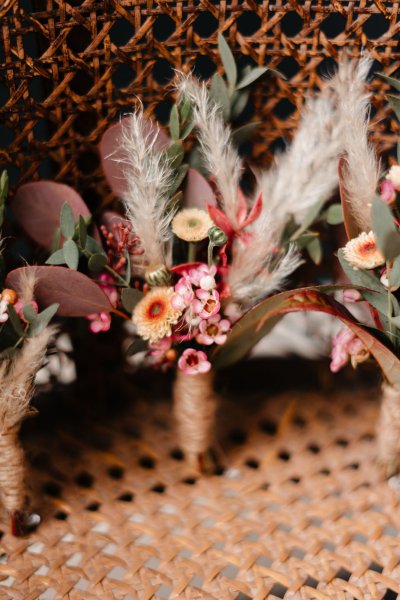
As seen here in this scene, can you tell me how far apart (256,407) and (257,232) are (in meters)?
0.28

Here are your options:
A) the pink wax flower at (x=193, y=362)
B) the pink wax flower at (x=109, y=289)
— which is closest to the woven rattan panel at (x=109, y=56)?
the pink wax flower at (x=109, y=289)

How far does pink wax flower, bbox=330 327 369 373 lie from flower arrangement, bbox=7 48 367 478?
8 cm

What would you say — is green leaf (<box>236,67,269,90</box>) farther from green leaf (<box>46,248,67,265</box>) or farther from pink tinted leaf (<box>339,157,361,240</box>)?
green leaf (<box>46,248,67,265</box>)

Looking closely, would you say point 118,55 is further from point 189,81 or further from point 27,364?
point 27,364

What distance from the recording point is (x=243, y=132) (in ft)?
2.37

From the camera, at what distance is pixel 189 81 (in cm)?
64

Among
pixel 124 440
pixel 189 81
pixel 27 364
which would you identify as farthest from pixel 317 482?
pixel 189 81

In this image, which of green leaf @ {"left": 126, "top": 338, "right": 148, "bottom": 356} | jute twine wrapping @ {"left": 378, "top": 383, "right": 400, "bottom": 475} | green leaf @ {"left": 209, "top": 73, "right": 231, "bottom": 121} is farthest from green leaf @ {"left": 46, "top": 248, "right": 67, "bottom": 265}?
jute twine wrapping @ {"left": 378, "top": 383, "right": 400, "bottom": 475}

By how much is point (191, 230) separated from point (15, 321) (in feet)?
0.62

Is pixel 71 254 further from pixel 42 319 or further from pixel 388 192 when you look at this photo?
pixel 388 192

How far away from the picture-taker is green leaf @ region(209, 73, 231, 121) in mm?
690

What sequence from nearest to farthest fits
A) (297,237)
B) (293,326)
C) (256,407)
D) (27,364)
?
(27,364)
(297,237)
(256,407)
(293,326)

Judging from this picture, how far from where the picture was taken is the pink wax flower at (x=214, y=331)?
660 millimetres

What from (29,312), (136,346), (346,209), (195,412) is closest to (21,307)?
(29,312)
